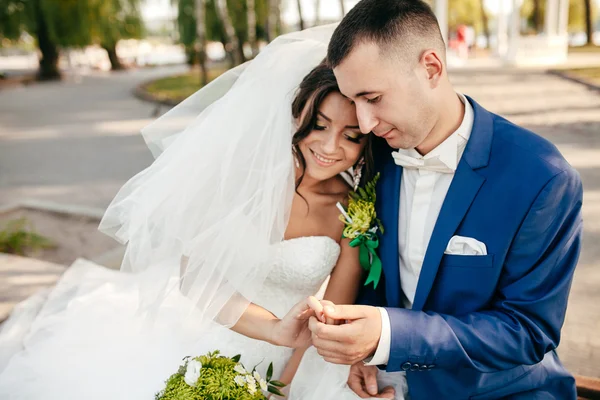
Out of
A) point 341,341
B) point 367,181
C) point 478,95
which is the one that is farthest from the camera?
point 478,95

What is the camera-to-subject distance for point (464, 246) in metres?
1.99

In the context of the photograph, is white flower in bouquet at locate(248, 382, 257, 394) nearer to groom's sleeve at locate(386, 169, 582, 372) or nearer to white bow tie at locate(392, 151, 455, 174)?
groom's sleeve at locate(386, 169, 582, 372)

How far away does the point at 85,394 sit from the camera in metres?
2.50

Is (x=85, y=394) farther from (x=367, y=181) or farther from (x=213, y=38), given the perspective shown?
(x=213, y=38)

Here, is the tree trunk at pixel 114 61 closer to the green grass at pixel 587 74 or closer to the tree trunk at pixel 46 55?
the tree trunk at pixel 46 55

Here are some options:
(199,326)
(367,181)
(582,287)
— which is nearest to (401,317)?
(367,181)

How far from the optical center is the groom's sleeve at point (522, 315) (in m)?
1.86

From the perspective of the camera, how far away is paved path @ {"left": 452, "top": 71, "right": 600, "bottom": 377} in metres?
3.45

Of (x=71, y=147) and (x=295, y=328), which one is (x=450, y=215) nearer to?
(x=295, y=328)

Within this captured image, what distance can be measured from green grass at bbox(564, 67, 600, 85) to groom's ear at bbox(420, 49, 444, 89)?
14.7 metres

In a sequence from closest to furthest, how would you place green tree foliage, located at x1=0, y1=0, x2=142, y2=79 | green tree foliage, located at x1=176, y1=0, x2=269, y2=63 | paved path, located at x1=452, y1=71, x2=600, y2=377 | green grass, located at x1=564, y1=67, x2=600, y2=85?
paved path, located at x1=452, y1=71, x2=600, y2=377 → green grass, located at x1=564, y1=67, x2=600, y2=85 → green tree foliage, located at x1=176, y1=0, x2=269, y2=63 → green tree foliage, located at x1=0, y1=0, x2=142, y2=79

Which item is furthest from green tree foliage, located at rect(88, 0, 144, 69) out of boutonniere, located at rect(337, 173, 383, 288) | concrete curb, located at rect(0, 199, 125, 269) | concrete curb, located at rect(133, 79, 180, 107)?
boutonniere, located at rect(337, 173, 383, 288)

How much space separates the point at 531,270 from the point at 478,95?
1296 centimetres

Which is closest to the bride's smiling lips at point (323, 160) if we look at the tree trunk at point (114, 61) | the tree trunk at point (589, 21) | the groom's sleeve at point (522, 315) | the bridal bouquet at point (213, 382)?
the groom's sleeve at point (522, 315)
